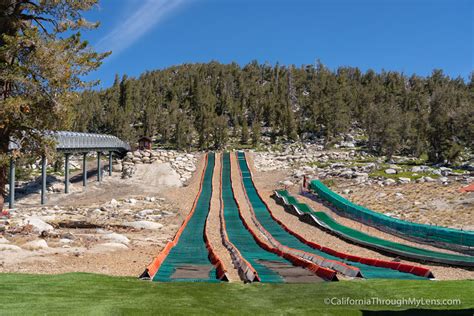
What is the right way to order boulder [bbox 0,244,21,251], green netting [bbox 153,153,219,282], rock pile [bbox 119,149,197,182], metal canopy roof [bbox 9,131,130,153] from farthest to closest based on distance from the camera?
rock pile [bbox 119,149,197,182] → metal canopy roof [bbox 9,131,130,153] → boulder [bbox 0,244,21,251] → green netting [bbox 153,153,219,282]

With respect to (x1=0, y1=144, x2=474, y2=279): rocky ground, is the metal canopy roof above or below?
above

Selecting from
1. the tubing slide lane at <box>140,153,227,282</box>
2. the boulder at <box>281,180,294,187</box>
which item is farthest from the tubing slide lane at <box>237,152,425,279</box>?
the tubing slide lane at <box>140,153,227,282</box>

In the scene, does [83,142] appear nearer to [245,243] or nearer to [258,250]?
[245,243]

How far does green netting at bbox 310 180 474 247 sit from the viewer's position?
21.1 metres

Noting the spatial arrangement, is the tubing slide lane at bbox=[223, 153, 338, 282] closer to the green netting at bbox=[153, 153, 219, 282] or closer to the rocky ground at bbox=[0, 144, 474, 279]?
the rocky ground at bbox=[0, 144, 474, 279]

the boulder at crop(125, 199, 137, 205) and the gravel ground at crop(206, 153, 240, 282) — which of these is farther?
the boulder at crop(125, 199, 137, 205)

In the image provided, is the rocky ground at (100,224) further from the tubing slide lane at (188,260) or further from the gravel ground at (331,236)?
the gravel ground at (331,236)

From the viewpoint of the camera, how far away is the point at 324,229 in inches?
1117

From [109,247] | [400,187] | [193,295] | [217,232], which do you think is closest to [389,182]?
[400,187]

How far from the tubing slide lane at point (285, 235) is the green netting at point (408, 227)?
5.84 metres

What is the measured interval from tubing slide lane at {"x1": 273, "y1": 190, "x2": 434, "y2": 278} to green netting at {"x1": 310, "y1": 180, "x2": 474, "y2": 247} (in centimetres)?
282

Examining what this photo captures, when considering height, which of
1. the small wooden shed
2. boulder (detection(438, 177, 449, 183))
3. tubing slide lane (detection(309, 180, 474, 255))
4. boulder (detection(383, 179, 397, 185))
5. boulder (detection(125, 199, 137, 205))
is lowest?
boulder (detection(125, 199, 137, 205))

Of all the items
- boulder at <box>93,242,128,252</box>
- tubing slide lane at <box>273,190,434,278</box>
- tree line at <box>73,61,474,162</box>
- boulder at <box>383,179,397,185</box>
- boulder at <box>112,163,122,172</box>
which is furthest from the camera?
tree line at <box>73,61,474,162</box>

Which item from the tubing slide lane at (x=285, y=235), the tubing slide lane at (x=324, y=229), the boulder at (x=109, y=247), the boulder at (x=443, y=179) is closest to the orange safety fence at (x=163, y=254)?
the boulder at (x=109, y=247)
